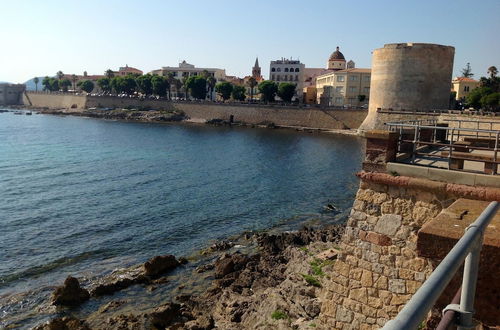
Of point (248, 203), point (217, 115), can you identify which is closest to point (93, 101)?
point (217, 115)

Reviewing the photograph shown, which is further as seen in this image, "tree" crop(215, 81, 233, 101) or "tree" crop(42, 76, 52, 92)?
"tree" crop(42, 76, 52, 92)

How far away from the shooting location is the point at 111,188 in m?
30.4

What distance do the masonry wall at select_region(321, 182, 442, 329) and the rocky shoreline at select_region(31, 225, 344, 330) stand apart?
6.52 feet

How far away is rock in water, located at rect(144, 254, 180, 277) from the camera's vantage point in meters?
16.4

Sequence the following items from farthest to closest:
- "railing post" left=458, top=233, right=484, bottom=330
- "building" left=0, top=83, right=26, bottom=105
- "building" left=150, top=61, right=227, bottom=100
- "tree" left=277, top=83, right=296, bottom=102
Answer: "building" left=0, top=83, right=26, bottom=105 → "building" left=150, top=61, right=227, bottom=100 → "tree" left=277, top=83, right=296, bottom=102 → "railing post" left=458, top=233, right=484, bottom=330

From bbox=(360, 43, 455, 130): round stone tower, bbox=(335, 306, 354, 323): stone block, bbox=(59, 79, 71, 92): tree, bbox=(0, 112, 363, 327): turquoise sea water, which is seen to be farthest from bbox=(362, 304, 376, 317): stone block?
bbox=(59, 79, 71, 92): tree

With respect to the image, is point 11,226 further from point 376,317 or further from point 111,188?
point 376,317

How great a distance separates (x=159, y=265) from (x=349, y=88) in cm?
7228

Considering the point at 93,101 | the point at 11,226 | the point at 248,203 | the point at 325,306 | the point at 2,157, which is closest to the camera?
the point at 325,306

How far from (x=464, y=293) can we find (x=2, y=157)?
48436 millimetres

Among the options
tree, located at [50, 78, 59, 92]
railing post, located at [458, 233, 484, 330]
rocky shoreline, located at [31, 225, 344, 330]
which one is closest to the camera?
railing post, located at [458, 233, 484, 330]

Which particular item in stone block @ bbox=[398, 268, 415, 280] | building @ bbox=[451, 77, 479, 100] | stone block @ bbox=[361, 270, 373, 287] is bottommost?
stone block @ bbox=[361, 270, 373, 287]

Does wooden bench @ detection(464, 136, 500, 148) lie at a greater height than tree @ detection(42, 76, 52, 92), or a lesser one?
lesser

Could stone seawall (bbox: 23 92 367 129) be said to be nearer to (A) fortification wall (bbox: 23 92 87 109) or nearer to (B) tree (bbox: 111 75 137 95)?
(A) fortification wall (bbox: 23 92 87 109)
